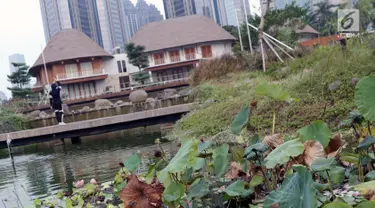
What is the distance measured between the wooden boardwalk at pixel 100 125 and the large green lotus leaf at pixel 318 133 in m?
8.75

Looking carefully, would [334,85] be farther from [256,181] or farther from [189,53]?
[189,53]

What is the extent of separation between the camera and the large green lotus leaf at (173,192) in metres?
1.58

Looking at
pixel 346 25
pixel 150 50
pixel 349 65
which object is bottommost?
pixel 349 65

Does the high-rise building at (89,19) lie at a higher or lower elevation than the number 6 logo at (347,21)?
higher

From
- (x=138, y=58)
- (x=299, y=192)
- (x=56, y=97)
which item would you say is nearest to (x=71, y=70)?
(x=138, y=58)

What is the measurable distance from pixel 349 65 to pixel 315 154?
5.01 meters

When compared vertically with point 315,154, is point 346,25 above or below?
above

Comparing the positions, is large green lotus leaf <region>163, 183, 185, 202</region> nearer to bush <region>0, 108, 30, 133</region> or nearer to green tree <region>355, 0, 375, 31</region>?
green tree <region>355, 0, 375, 31</region>

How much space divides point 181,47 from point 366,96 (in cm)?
3365

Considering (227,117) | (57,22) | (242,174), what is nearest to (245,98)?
(227,117)

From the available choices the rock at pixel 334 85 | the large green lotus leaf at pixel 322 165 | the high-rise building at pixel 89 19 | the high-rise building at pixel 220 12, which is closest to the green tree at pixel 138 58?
the rock at pixel 334 85

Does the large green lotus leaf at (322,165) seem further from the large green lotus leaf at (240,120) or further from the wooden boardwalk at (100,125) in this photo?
the wooden boardwalk at (100,125)

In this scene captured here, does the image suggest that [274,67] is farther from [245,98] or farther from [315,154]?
[315,154]

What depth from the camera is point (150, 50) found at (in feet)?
113
